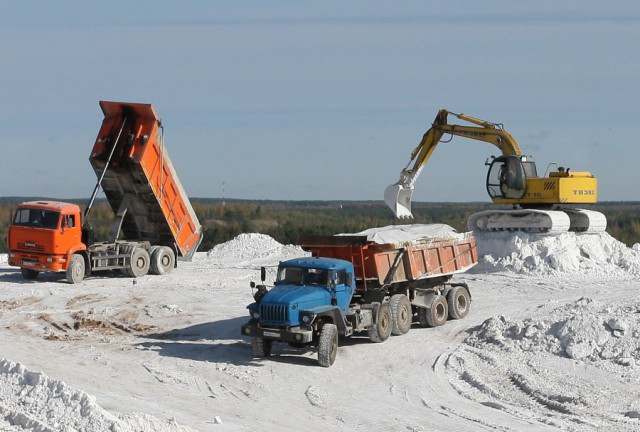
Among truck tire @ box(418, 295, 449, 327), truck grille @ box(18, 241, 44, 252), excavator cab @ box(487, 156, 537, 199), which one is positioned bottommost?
truck tire @ box(418, 295, 449, 327)

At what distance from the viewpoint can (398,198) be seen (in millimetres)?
33125

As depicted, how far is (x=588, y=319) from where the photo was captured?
717 inches

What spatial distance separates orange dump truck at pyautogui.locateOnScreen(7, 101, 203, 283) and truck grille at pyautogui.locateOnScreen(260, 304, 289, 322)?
36.3 feet

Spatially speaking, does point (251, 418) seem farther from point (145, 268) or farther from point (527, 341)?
point (145, 268)

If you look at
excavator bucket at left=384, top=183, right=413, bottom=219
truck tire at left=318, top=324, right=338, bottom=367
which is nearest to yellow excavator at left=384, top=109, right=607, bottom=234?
excavator bucket at left=384, top=183, right=413, bottom=219

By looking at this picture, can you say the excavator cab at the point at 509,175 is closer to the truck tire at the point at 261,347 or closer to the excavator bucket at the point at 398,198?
the excavator bucket at the point at 398,198

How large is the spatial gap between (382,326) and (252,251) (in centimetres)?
1794

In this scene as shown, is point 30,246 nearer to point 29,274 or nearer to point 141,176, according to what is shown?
point 29,274

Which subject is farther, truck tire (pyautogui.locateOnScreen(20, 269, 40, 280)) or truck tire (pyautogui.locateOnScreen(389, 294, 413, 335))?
truck tire (pyautogui.locateOnScreen(20, 269, 40, 280))

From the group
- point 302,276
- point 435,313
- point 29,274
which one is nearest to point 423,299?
point 435,313

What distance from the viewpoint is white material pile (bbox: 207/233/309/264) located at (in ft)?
115

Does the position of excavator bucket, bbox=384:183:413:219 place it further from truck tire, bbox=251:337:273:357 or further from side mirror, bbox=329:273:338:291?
truck tire, bbox=251:337:273:357

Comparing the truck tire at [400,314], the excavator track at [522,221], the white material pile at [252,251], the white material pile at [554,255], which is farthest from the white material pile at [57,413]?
the white material pile at [252,251]

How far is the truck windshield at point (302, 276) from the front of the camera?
683 inches
